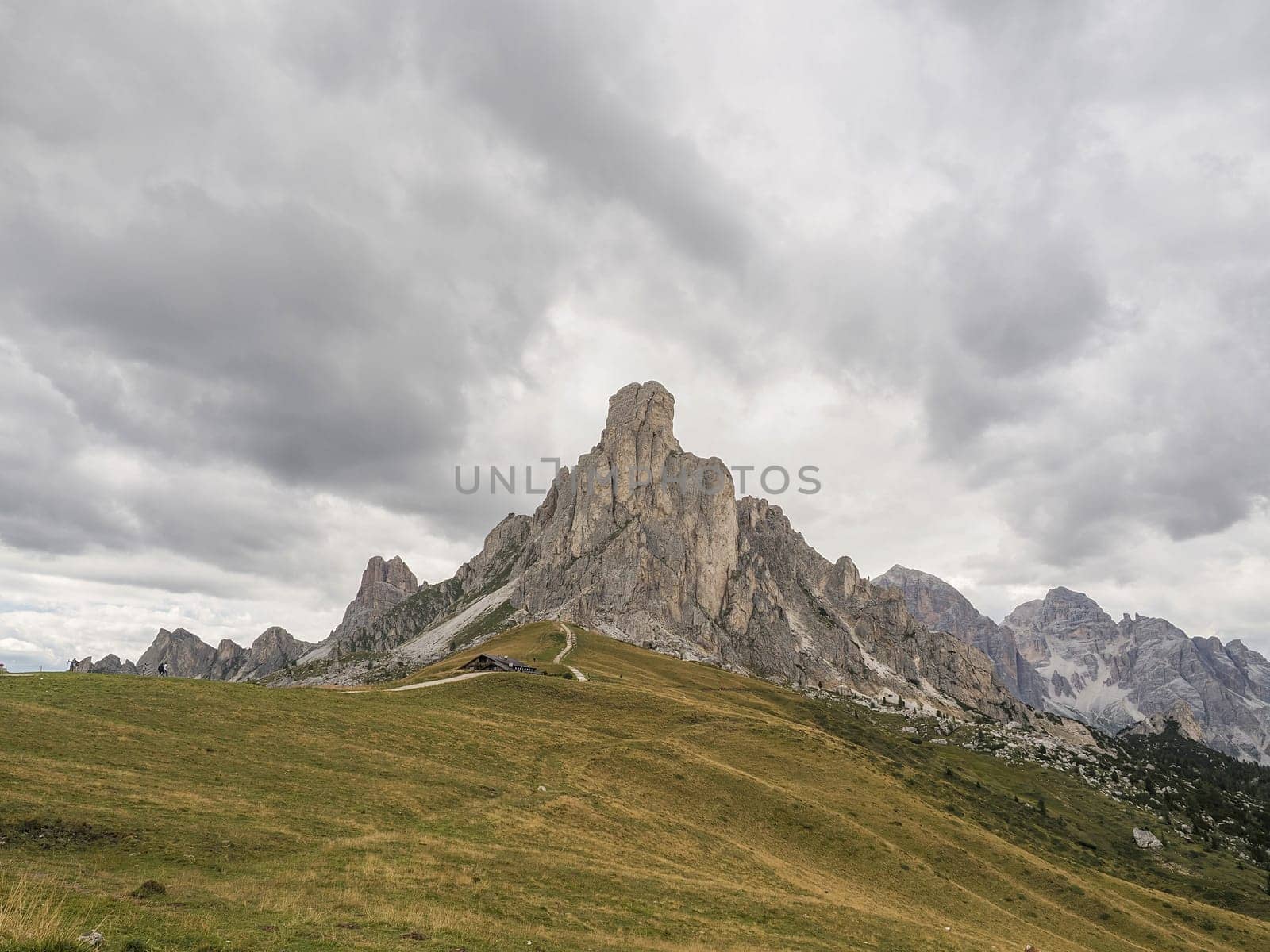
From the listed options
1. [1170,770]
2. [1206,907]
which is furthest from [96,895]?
[1170,770]

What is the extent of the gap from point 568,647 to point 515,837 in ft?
334

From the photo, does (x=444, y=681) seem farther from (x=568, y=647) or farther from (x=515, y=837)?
(x=568, y=647)

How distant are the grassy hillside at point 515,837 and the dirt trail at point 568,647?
20646mm

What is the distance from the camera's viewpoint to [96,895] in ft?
63.4

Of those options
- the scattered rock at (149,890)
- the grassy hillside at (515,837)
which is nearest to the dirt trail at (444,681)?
the grassy hillside at (515,837)

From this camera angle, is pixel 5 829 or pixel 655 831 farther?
pixel 655 831

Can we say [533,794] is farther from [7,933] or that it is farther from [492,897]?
[7,933]

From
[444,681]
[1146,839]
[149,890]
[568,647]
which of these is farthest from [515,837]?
[568,647]

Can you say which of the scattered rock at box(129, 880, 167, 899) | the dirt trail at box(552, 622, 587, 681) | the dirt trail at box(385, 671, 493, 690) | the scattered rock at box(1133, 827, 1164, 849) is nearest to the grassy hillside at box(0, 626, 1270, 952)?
the scattered rock at box(129, 880, 167, 899)

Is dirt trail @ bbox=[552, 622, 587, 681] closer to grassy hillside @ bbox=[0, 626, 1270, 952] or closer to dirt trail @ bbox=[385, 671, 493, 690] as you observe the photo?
dirt trail @ bbox=[385, 671, 493, 690]

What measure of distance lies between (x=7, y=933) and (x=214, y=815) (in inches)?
794

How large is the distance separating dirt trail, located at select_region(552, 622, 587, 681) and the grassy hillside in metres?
20.6

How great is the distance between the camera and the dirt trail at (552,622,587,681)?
100m

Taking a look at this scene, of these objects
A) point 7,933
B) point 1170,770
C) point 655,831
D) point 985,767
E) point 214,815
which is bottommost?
point 1170,770
